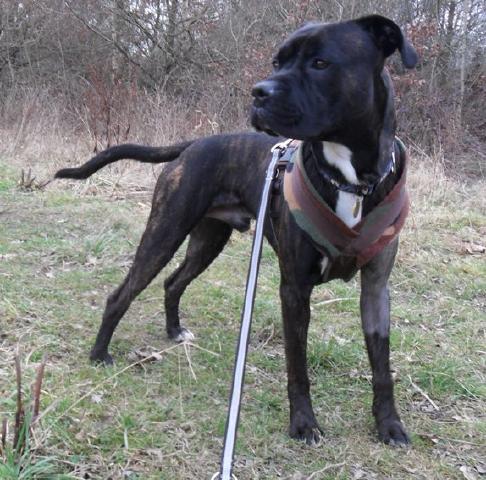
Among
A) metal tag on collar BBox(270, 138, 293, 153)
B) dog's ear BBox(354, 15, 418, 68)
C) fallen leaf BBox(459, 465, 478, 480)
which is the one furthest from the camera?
metal tag on collar BBox(270, 138, 293, 153)

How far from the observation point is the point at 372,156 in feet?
9.44

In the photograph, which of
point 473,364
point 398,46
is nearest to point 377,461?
point 473,364

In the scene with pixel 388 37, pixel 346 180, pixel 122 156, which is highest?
pixel 388 37

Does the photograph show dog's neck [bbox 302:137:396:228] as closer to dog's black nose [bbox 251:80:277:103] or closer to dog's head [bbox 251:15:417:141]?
dog's head [bbox 251:15:417:141]

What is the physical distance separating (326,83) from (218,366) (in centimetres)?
184

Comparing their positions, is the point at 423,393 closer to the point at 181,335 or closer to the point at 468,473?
the point at 468,473

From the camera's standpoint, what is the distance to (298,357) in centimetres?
310

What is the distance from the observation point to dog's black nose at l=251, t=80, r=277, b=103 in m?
2.65

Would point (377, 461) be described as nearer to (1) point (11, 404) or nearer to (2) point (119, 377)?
(2) point (119, 377)

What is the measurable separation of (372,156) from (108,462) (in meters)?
1.68

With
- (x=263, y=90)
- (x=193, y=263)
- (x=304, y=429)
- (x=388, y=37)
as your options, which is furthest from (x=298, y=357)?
(x=388, y=37)

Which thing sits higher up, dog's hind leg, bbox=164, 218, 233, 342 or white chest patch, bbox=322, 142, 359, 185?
white chest patch, bbox=322, 142, 359, 185

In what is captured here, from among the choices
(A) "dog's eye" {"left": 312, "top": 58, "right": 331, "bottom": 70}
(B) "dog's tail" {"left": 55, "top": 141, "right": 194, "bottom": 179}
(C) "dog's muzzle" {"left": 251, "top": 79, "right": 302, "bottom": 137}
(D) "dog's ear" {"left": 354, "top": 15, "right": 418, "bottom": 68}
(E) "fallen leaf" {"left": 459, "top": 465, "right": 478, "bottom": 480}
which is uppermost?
(D) "dog's ear" {"left": 354, "top": 15, "right": 418, "bottom": 68}

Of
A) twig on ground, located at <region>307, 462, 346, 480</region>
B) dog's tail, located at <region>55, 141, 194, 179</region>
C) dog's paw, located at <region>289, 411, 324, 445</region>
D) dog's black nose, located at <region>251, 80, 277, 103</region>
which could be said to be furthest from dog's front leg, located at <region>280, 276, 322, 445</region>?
dog's tail, located at <region>55, 141, 194, 179</region>
